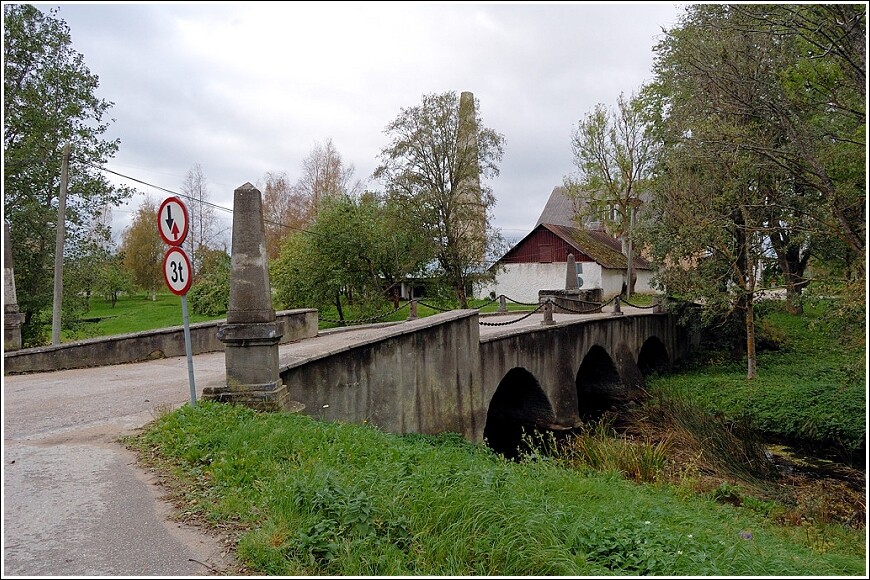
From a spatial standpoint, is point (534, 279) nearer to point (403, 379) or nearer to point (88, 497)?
point (403, 379)

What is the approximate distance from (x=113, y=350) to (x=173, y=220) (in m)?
5.30

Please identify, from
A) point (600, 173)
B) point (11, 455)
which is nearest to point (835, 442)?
point (11, 455)

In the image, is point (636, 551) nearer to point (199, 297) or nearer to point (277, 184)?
point (199, 297)

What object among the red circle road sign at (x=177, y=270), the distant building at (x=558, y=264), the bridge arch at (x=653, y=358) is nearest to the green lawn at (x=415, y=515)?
the red circle road sign at (x=177, y=270)

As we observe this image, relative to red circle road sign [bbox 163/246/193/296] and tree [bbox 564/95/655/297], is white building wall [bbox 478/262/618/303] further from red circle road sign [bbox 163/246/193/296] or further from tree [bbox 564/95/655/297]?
red circle road sign [bbox 163/246/193/296]

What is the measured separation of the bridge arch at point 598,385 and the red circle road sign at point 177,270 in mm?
15289

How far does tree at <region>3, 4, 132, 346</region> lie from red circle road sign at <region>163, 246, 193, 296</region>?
10980 millimetres

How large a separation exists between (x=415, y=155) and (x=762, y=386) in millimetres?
15296

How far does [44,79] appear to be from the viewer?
16281 millimetres

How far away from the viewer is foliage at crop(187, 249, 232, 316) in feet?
104

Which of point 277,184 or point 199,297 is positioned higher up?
point 277,184

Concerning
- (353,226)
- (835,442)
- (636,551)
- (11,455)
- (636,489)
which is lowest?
(835,442)

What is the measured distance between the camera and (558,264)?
35.2 meters

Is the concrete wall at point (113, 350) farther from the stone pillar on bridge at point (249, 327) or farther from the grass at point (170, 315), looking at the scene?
the grass at point (170, 315)
